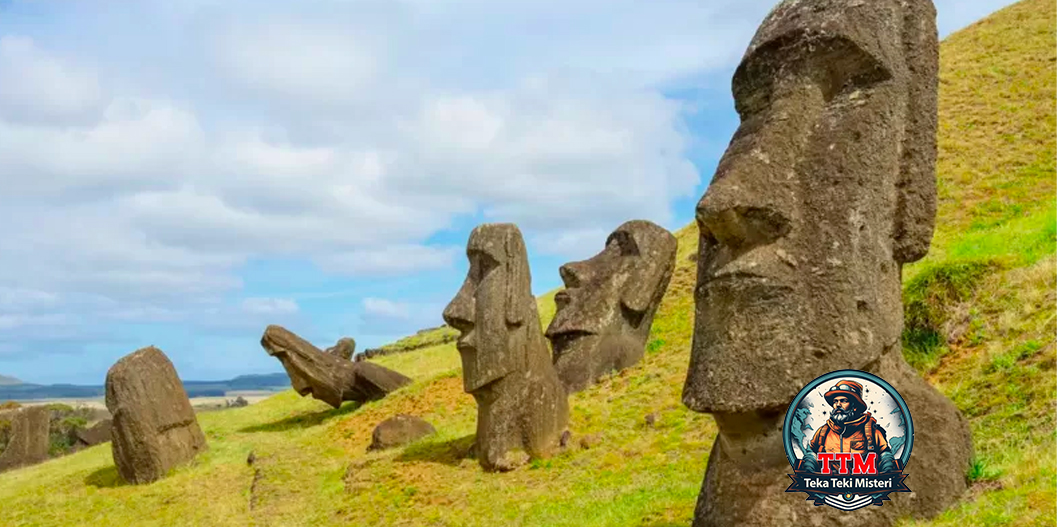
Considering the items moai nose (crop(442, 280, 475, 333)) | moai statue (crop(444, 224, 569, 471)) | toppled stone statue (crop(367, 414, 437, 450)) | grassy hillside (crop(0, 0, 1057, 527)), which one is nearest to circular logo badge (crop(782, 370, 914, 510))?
grassy hillside (crop(0, 0, 1057, 527))

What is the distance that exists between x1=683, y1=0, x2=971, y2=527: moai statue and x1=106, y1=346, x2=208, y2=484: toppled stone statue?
14.8m

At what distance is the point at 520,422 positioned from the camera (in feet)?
46.2

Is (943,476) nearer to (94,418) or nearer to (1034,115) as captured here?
(1034,115)

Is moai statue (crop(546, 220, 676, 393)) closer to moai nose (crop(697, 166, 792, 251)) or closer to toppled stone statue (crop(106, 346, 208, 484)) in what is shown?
toppled stone statue (crop(106, 346, 208, 484))

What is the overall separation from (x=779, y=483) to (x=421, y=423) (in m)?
12.5

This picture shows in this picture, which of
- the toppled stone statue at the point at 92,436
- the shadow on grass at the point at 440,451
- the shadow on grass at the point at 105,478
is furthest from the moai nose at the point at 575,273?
the toppled stone statue at the point at 92,436

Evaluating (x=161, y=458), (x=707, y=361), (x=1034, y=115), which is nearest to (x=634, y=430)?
(x=707, y=361)

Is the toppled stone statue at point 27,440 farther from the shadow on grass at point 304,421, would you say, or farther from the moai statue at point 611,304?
the moai statue at point 611,304

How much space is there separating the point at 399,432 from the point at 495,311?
4.84 m

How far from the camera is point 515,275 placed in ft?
48.3

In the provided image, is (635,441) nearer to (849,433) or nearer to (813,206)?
(849,433)

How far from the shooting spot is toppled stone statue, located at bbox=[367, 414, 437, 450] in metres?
17.6

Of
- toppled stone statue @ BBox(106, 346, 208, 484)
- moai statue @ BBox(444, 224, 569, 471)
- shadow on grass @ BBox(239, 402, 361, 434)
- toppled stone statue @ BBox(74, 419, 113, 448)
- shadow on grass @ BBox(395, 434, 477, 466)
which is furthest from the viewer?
toppled stone statue @ BBox(74, 419, 113, 448)

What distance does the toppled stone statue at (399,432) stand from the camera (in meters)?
17.6
